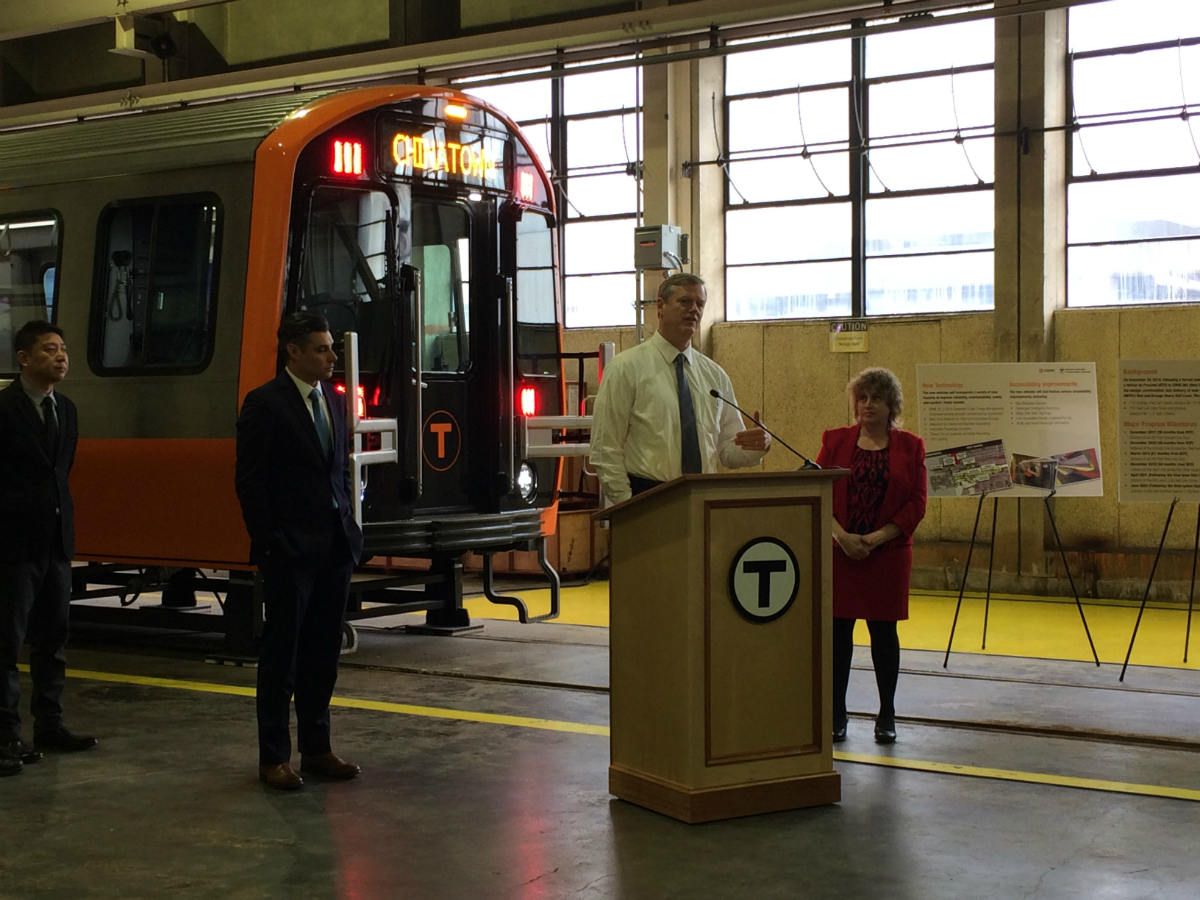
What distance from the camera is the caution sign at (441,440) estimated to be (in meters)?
8.21

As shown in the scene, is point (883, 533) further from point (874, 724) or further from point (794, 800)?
point (794, 800)

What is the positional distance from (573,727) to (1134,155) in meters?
8.27

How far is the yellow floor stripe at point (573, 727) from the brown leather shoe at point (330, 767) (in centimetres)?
113

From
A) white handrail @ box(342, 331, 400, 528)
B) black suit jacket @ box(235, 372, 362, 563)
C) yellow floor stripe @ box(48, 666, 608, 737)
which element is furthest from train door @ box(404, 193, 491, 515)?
black suit jacket @ box(235, 372, 362, 563)

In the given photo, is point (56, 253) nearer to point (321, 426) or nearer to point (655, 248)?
point (321, 426)

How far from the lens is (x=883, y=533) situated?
5883 mm

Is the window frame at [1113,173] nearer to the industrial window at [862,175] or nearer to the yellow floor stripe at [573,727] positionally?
the industrial window at [862,175]

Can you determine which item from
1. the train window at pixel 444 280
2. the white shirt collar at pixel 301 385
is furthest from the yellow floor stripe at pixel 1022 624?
→ the white shirt collar at pixel 301 385

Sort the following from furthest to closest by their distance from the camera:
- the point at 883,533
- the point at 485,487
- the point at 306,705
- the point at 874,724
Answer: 1. the point at 485,487
2. the point at 874,724
3. the point at 883,533
4. the point at 306,705

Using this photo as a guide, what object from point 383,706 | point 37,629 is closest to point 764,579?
point 383,706

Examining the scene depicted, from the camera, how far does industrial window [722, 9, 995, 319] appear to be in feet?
40.8

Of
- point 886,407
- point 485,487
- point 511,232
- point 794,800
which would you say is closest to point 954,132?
point 511,232

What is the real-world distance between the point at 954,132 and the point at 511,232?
5.53m

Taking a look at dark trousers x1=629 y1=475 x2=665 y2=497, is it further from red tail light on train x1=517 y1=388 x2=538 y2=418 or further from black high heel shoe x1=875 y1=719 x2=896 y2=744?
red tail light on train x1=517 y1=388 x2=538 y2=418
